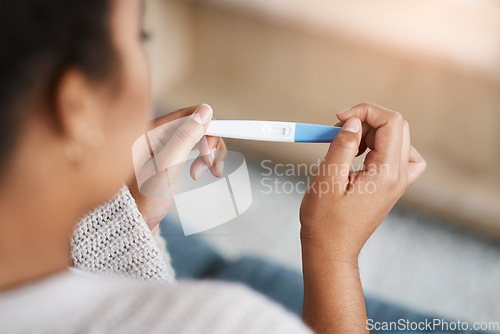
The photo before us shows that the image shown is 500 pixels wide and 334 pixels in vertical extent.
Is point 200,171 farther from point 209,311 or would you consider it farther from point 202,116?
point 209,311

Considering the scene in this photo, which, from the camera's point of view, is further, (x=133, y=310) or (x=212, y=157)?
(x=212, y=157)

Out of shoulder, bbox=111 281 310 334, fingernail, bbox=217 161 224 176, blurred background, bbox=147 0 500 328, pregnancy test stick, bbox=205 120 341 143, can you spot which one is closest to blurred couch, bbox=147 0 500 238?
blurred background, bbox=147 0 500 328

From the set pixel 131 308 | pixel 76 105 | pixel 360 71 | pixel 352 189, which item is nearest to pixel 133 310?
pixel 131 308

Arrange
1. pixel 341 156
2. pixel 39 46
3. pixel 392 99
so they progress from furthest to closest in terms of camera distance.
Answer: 1. pixel 392 99
2. pixel 341 156
3. pixel 39 46

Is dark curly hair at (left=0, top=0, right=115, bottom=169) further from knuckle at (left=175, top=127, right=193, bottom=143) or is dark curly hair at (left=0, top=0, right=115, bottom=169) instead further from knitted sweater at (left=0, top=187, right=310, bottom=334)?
knuckle at (left=175, top=127, right=193, bottom=143)

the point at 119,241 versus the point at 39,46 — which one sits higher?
the point at 39,46

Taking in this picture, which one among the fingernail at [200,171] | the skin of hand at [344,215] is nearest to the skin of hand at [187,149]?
the fingernail at [200,171]

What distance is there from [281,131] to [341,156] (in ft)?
0.24

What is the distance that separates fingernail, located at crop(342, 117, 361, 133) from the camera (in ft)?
1.36

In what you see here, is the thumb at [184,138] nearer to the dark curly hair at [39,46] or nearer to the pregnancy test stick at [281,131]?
the pregnancy test stick at [281,131]

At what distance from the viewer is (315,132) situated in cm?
44

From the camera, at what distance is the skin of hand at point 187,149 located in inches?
18.8

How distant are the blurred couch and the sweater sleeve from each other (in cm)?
33

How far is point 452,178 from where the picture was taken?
0.96m
